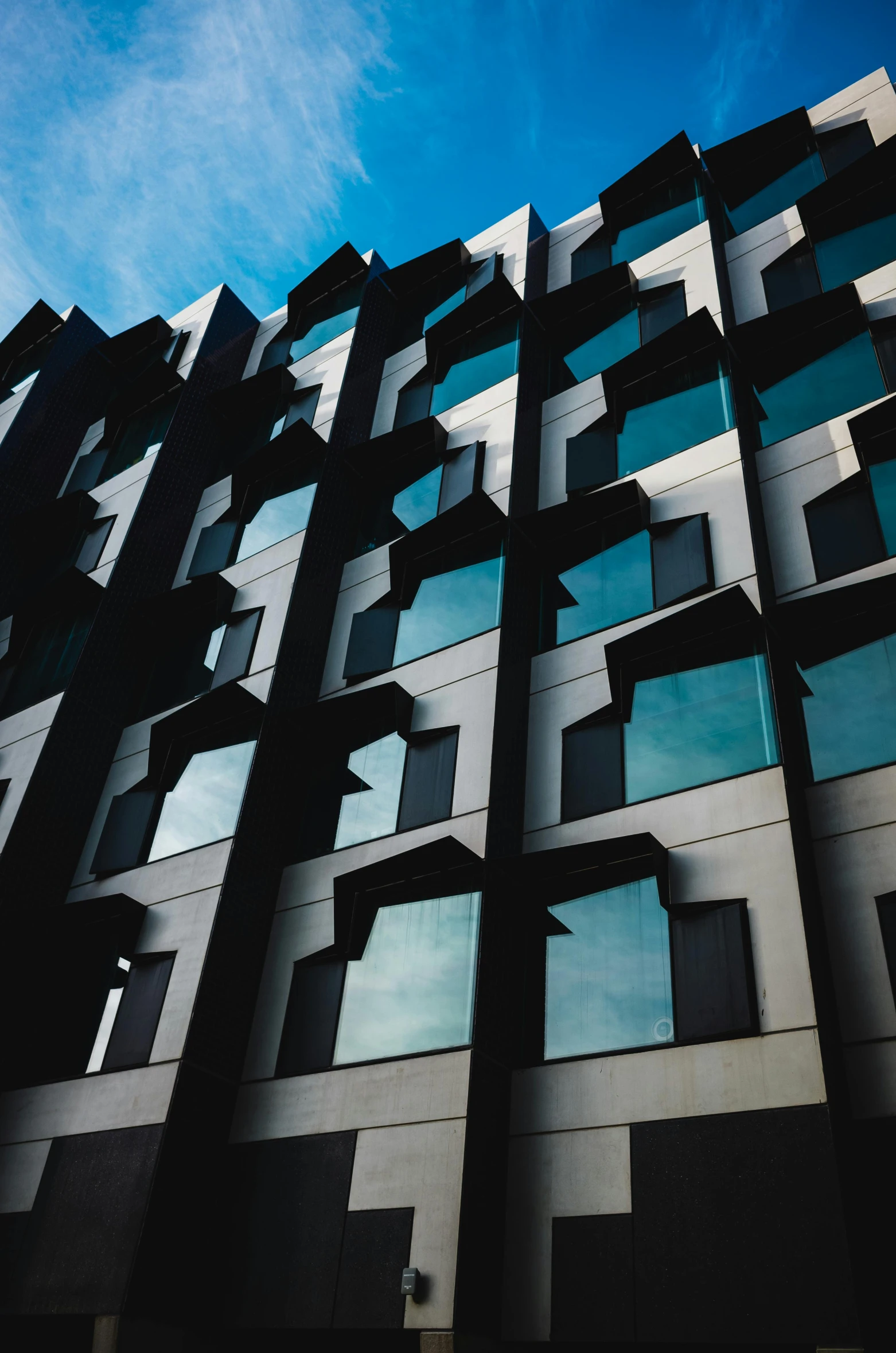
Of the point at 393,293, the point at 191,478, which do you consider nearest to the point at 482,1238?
the point at 191,478

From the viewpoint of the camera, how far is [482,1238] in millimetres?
12508

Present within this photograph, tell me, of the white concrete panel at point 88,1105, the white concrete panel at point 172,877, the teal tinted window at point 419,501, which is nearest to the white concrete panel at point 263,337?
the teal tinted window at point 419,501

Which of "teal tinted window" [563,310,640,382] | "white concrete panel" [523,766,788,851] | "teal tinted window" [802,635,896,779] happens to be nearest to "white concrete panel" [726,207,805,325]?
"teal tinted window" [563,310,640,382]

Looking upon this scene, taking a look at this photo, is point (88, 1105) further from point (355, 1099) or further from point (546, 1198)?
point (546, 1198)

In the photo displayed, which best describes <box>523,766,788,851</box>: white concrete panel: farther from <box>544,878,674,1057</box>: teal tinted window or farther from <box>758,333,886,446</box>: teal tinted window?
<box>758,333,886,446</box>: teal tinted window

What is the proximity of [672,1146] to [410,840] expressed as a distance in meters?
6.62

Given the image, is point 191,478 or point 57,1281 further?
point 191,478

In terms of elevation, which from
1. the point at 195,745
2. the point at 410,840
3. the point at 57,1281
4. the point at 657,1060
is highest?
the point at 195,745

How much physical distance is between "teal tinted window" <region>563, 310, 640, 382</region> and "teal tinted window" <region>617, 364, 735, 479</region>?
2938mm

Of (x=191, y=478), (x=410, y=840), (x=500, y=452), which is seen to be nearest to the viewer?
(x=410, y=840)

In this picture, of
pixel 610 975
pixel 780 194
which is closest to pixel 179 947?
pixel 610 975

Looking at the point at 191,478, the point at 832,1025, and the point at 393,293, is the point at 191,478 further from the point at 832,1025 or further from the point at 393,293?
the point at 832,1025

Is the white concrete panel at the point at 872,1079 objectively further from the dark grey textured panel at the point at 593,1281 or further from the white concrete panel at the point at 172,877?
the white concrete panel at the point at 172,877

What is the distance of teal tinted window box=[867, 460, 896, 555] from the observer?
16.2 metres
